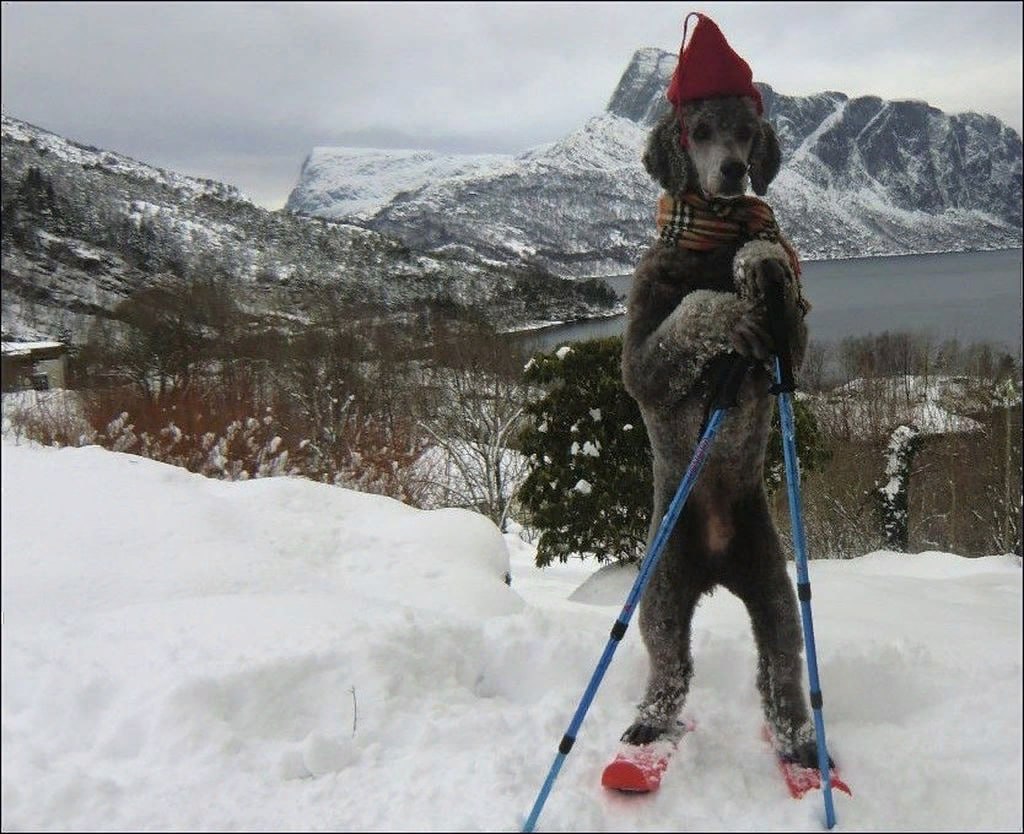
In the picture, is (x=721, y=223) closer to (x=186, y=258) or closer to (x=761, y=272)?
(x=761, y=272)

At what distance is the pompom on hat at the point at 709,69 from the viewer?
217 cm

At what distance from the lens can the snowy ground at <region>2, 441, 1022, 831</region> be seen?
82.0 inches

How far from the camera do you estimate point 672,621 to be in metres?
2.48

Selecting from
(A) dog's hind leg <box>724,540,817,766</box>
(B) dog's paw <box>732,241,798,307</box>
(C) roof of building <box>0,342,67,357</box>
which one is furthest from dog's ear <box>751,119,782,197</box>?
(C) roof of building <box>0,342,67,357</box>

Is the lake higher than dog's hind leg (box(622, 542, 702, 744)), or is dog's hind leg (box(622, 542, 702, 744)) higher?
the lake

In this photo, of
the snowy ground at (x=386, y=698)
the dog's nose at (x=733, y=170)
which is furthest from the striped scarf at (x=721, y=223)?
the snowy ground at (x=386, y=698)

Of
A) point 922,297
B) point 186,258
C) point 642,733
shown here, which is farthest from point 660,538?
point 186,258

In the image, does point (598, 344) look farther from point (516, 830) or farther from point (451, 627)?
point (516, 830)

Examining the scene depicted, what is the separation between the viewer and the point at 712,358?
2.17 m

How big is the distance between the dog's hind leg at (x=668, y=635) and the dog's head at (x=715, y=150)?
121cm

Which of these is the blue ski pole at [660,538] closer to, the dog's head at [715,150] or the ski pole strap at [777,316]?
the ski pole strap at [777,316]

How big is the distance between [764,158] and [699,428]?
879 millimetres

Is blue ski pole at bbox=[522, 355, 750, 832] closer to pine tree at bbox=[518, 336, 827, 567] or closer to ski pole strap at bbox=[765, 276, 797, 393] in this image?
ski pole strap at bbox=[765, 276, 797, 393]

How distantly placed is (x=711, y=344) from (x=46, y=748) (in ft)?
7.54
